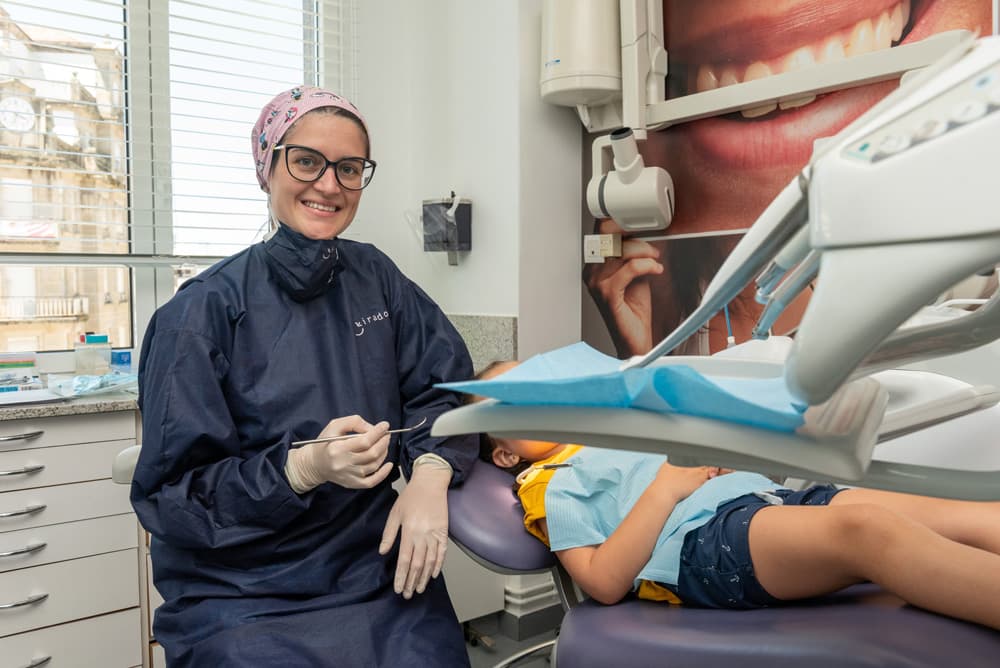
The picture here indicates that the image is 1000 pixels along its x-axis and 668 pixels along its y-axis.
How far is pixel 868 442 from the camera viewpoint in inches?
20.8

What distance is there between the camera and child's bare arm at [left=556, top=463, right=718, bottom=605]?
1.28 metres

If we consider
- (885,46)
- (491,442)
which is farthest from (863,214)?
(885,46)

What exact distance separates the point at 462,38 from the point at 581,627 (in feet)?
7.18

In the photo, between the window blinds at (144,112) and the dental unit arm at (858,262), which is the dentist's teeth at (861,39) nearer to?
the dental unit arm at (858,262)

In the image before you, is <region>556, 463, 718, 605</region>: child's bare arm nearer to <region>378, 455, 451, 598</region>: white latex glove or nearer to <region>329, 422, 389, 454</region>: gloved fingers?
<region>378, 455, 451, 598</region>: white latex glove

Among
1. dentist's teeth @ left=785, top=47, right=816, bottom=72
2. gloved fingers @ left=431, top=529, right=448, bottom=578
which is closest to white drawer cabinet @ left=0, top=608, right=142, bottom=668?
gloved fingers @ left=431, top=529, right=448, bottom=578

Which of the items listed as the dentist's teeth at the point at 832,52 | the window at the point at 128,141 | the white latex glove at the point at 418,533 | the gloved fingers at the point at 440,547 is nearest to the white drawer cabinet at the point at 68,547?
the window at the point at 128,141

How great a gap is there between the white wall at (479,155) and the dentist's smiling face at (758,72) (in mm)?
378

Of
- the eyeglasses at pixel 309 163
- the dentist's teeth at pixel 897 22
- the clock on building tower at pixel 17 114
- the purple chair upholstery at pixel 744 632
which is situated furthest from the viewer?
the clock on building tower at pixel 17 114

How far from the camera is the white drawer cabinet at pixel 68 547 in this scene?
198 centimetres

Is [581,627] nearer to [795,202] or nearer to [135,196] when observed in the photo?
[795,202]

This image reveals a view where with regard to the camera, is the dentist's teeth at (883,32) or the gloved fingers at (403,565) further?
the dentist's teeth at (883,32)

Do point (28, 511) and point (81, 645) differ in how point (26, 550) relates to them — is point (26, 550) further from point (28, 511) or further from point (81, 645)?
point (81, 645)

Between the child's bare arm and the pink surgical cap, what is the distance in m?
1.00
